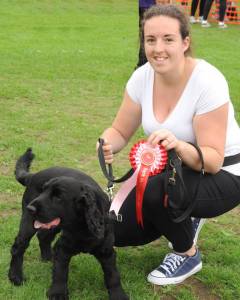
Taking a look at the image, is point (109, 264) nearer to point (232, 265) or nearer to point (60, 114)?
point (232, 265)

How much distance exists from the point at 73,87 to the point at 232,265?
5089 millimetres

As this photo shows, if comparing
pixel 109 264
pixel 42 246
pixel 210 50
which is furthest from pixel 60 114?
pixel 210 50

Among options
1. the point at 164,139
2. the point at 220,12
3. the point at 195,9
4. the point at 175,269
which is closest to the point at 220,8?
the point at 220,12

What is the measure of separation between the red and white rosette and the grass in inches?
24.7

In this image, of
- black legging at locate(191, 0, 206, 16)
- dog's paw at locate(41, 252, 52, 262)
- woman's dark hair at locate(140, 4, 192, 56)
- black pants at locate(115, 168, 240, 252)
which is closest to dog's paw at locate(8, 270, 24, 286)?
dog's paw at locate(41, 252, 52, 262)

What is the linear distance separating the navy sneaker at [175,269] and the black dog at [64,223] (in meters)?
0.31

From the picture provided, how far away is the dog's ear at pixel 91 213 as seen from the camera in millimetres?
2719

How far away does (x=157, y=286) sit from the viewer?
3256mm

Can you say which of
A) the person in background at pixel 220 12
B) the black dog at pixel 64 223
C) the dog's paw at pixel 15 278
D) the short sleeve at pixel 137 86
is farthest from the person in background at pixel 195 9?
the dog's paw at pixel 15 278

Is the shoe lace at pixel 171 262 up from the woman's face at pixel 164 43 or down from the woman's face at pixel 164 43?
down

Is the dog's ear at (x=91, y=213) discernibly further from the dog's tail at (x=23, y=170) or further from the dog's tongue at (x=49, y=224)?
the dog's tail at (x=23, y=170)

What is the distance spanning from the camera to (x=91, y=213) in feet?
8.92

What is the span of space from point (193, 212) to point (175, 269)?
41 cm

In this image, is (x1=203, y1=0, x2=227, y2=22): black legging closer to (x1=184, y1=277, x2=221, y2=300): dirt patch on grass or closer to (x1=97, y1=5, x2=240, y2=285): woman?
(x1=97, y1=5, x2=240, y2=285): woman
